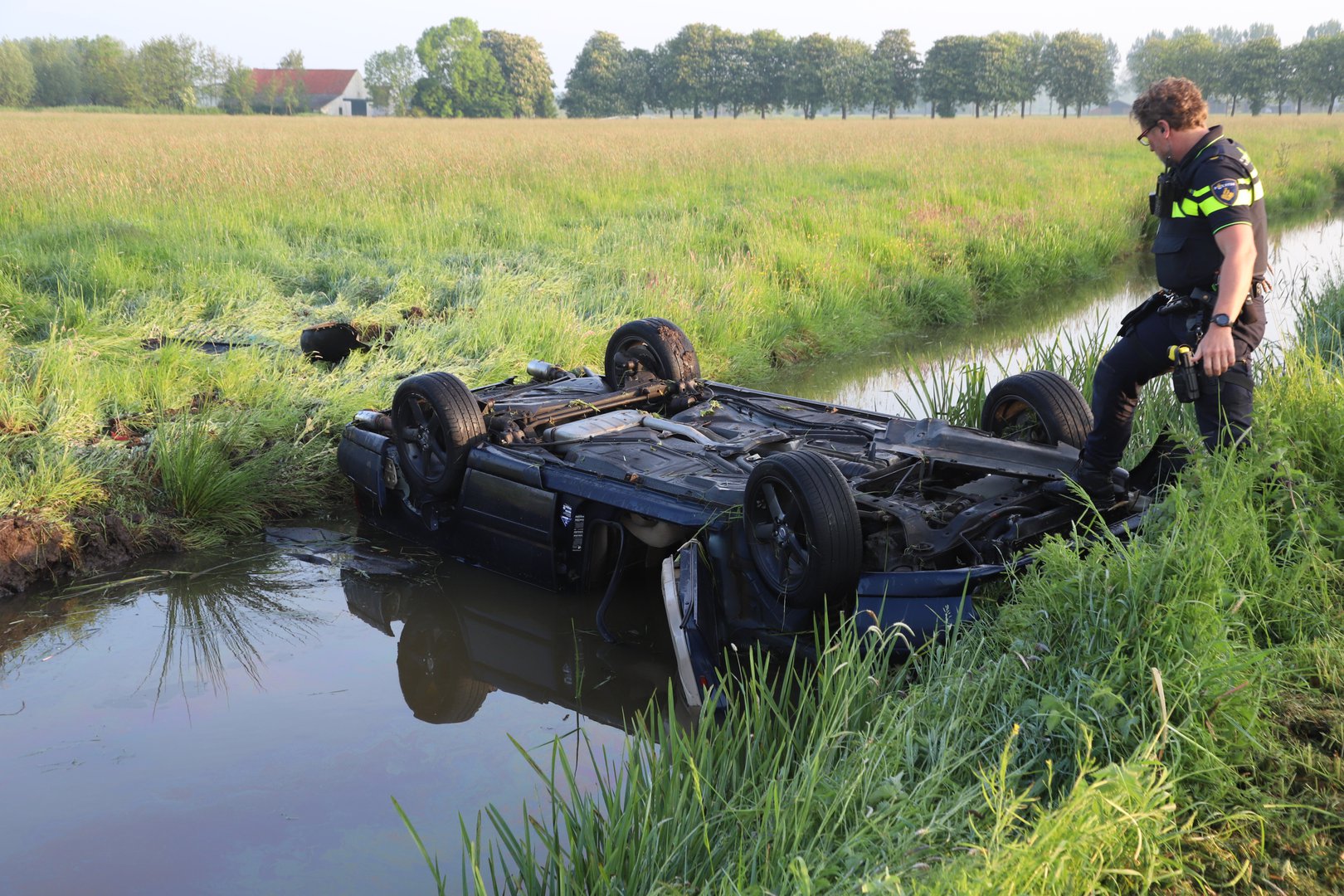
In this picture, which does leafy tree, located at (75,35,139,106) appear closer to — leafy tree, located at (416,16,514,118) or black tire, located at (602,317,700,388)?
leafy tree, located at (416,16,514,118)

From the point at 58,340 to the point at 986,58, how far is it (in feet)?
245

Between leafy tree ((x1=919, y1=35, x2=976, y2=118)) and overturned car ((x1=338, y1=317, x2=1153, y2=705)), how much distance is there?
73344 millimetres

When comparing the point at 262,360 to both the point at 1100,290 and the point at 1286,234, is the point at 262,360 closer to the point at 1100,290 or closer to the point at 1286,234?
the point at 1100,290

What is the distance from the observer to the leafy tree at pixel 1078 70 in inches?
2970

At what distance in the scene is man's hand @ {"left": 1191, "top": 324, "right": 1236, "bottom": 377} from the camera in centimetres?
394

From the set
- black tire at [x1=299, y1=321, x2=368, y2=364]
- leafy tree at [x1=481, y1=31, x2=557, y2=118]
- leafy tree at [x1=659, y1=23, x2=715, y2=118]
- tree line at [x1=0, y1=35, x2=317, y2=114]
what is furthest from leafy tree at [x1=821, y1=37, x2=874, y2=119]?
black tire at [x1=299, y1=321, x2=368, y2=364]

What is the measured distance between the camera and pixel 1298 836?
2.85 meters

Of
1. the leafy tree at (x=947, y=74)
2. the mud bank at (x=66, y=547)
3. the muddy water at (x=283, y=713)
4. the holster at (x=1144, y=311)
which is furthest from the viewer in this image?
the leafy tree at (x=947, y=74)

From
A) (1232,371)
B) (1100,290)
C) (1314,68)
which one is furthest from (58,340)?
(1314,68)

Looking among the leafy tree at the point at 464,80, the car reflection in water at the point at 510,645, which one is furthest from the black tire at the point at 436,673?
the leafy tree at the point at 464,80

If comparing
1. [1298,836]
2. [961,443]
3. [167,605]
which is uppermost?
[961,443]

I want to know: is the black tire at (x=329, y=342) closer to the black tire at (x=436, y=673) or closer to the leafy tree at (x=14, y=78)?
the black tire at (x=436, y=673)

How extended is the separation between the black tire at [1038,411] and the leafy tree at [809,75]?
72602mm

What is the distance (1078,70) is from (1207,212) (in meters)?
79.7
